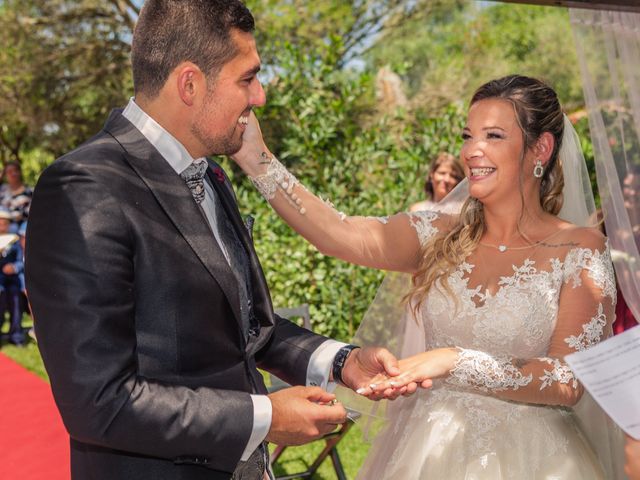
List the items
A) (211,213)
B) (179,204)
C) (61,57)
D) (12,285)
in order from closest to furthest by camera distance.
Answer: (179,204), (211,213), (12,285), (61,57)

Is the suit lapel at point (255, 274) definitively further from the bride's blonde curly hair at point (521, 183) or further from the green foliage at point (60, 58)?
the green foliage at point (60, 58)

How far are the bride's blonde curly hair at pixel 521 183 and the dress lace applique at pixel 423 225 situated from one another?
0.04 meters

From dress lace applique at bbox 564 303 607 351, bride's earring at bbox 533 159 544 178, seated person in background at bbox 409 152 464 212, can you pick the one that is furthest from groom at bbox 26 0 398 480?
seated person in background at bbox 409 152 464 212

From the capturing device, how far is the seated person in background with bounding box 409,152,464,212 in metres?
6.96

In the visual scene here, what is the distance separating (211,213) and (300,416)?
2.32 feet

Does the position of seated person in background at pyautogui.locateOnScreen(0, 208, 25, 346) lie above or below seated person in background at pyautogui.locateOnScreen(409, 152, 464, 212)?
below

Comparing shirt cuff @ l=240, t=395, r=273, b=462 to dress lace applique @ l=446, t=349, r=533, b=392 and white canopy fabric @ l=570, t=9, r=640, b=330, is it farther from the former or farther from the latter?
white canopy fabric @ l=570, t=9, r=640, b=330

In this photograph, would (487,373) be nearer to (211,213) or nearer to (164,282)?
(211,213)

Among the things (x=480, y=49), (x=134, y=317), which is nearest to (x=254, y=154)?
(x=134, y=317)

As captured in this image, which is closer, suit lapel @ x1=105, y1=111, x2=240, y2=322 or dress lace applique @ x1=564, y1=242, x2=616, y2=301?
suit lapel @ x1=105, y1=111, x2=240, y2=322

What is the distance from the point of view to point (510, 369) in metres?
2.79

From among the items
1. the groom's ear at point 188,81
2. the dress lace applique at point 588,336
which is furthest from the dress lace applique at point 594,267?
the groom's ear at point 188,81

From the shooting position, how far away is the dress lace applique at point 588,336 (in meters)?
2.81

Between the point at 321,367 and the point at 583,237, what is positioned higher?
the point at 583,237
